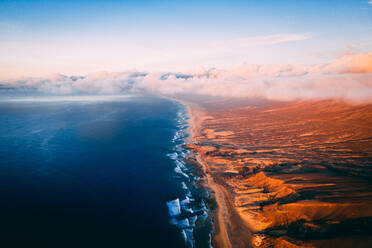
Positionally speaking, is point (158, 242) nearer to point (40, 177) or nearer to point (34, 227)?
point (34, 227)

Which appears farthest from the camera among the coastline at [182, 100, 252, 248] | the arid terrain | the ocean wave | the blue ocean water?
the ocean wave

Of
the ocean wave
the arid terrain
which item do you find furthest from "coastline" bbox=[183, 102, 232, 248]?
the ocean wave

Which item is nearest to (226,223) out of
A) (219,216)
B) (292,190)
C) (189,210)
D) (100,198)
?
(219,216)

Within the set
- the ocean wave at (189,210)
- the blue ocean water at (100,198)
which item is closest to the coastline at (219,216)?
the ocean wave at (189,210)

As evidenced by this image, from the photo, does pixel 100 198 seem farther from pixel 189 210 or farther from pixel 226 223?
pixel 226 223

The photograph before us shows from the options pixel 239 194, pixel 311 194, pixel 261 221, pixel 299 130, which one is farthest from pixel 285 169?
pixel 299 130

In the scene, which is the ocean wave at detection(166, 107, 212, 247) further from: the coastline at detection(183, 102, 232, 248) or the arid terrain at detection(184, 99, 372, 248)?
the arid terrain at detection(184, 99, 372, 248)

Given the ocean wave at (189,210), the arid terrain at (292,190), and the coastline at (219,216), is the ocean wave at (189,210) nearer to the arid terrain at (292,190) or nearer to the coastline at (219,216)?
the coastline at (219,216)

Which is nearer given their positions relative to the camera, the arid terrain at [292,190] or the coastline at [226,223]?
the arid terrain at [292,190]
